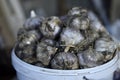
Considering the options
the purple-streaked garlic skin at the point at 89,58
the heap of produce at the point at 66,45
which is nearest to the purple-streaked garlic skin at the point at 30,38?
the heap of produce at the point at 66,45

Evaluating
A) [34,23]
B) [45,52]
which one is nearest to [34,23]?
[34,23]

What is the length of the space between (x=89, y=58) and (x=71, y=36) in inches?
2.9

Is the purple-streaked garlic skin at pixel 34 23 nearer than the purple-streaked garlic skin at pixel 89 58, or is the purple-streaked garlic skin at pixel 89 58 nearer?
the purple-streaked garlic skin at pixel 89 58

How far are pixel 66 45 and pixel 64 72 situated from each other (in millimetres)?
75

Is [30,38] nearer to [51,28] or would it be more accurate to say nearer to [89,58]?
[51,28]

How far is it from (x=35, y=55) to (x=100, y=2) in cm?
143

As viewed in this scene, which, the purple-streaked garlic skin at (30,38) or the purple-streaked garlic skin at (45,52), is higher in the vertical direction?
the purple-streaked garlic skin at (30,38)

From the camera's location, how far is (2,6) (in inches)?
60.3

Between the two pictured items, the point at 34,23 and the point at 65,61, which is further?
the point at 34,23

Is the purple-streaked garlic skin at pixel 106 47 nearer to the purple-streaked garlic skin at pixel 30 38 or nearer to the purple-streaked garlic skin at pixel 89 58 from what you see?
the purple-streaked garlic skin at pixel 89 58

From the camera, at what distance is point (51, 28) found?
710 millimetres

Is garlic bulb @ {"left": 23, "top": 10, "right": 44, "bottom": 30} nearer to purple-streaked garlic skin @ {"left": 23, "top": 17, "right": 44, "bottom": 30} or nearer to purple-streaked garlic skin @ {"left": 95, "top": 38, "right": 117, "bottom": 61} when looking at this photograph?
purple-streaked garlic skin @ {"left": 23, "top": 17, "right": 44, "bottom": 30}

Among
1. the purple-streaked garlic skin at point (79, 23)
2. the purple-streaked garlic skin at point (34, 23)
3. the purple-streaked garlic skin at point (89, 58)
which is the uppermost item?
the purple-streaked garlic skin at point (79, 23)

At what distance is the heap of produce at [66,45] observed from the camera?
2.18 ft
